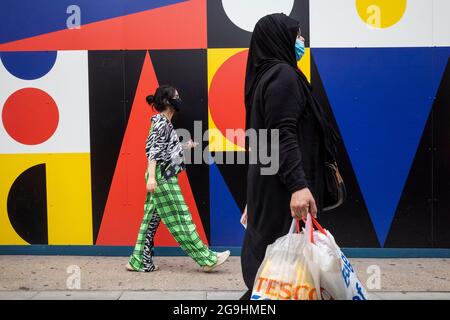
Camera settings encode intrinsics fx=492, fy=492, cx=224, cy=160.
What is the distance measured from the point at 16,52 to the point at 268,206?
4226 mm

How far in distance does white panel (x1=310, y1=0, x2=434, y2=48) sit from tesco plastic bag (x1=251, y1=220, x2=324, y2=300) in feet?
12.1

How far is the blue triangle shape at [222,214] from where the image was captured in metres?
5.66

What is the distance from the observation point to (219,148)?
5.64 meters

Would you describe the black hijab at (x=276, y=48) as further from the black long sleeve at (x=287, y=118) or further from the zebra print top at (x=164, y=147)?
the zebra print top at (x=164, y=147)

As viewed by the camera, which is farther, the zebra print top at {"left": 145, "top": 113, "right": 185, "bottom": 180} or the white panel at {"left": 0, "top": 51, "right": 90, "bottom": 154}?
the white panel at {"left": 0, "top": 51, "right": 90, "bottom": 154}

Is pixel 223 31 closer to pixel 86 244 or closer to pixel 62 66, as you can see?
pixel 62 66

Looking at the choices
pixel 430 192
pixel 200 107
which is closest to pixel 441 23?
pixel 430 192

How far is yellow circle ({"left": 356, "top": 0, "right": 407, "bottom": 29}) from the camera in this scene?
217 inches

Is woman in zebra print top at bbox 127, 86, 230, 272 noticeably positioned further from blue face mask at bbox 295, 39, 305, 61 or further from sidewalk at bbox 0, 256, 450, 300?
blue face mask at bbox 295, 39, 305, 61

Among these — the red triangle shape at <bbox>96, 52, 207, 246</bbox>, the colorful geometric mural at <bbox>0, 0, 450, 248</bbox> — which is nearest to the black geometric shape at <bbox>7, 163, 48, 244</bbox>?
the colorful geometric mural at <bbox>0, 0, 450, 248</bbox>

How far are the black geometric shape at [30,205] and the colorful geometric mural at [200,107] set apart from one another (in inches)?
0.5

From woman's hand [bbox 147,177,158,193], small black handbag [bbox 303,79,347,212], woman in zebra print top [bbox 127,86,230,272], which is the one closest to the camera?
small black handbag [bbox 303,79,347,212]

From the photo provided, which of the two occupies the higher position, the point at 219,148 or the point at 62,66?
the point at 62,66
